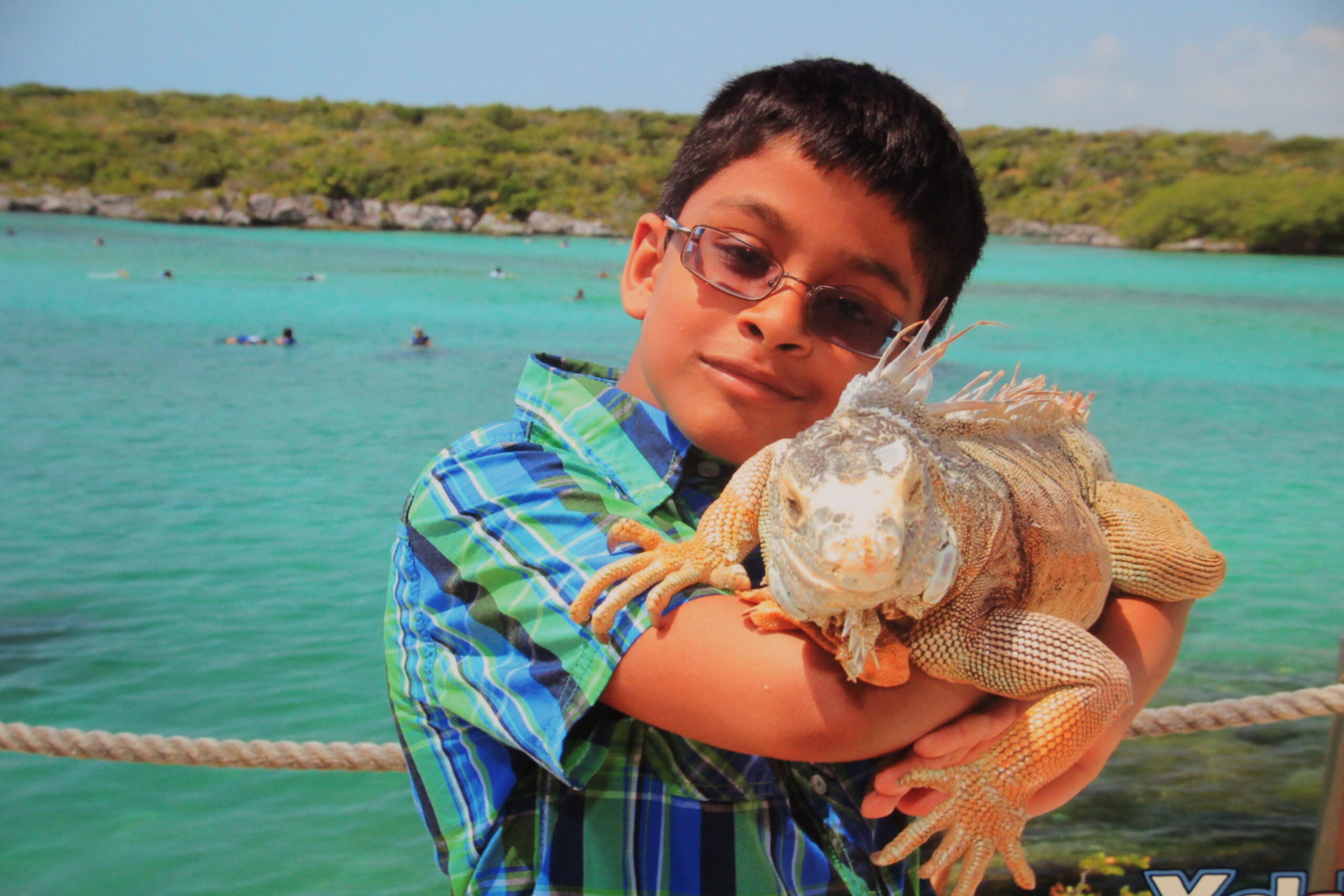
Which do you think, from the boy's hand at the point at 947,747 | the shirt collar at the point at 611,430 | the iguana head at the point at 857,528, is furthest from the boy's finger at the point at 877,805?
the shirt collar at the point at 611,430

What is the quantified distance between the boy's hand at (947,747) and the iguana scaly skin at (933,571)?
0.05 ft

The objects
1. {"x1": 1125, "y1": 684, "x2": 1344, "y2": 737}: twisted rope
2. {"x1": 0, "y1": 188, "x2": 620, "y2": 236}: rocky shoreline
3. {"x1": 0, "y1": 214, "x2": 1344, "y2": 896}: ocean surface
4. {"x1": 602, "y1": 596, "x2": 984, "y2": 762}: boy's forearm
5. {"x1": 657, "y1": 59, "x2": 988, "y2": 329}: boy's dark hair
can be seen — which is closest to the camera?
{"x1": 602, "y1": 596, "x2": 984, "y2": 762}: boy's forearm

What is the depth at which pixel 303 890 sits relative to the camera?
4953mm

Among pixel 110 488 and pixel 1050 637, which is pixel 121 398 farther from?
pixel 1050 637

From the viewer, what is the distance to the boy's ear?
2137 millimetres

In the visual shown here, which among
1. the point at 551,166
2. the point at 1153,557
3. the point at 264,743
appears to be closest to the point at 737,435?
the point at 1153,557

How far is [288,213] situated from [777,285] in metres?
73.2

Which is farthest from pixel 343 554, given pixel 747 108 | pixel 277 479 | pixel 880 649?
pixel 880 649

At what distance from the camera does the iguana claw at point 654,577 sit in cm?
139

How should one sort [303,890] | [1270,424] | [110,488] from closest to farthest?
[303,890] → [110,488] → [1270,424]

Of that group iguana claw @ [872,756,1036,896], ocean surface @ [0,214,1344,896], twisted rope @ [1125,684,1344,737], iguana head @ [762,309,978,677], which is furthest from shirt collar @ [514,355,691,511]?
ocean surface @ [0,214,1344,896]

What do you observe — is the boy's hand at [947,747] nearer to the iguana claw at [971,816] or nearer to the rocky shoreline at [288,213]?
the iguana claw at [971,816]

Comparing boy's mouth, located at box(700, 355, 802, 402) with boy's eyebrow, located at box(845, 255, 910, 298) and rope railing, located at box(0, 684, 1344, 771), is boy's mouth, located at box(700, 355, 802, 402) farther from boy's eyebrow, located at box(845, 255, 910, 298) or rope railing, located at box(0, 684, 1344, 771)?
rope railing, located at box(0, 684, 1344, 771)

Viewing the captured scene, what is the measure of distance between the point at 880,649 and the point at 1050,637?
0.27 metres
